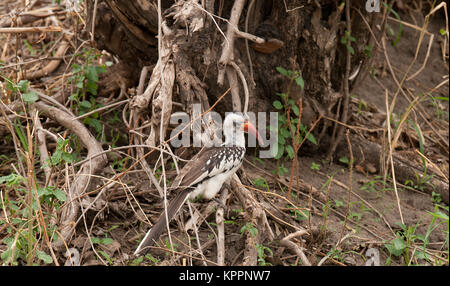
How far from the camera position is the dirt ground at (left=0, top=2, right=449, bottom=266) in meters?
2.84

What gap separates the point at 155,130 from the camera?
2.92 m

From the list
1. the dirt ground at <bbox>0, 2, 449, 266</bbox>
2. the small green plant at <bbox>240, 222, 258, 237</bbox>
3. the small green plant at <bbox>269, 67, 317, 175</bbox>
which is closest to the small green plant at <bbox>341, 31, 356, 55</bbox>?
the small green plant at <bbox>269, 67, 317, 175</bbox>

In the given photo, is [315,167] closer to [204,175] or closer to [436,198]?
[436,198]

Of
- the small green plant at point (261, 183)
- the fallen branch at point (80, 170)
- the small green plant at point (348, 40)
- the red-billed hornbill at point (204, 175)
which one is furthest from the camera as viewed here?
the small green plant at point (348, 40)

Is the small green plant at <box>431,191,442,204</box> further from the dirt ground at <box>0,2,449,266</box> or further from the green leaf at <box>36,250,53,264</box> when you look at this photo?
the green leaf at <box>36,250,53,264</box>

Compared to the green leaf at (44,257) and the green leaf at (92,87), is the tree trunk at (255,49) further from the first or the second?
the green leaf at (44,257)

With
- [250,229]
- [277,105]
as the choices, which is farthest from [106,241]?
[277,105]

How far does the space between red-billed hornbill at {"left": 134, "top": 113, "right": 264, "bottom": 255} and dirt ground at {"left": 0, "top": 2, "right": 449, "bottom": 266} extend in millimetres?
143

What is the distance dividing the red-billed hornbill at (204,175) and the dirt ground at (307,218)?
14 cm

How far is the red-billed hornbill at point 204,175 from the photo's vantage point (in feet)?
8.67

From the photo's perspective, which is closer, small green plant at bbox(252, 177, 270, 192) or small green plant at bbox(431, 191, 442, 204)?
small green plant at bbox(252, 177, 270, 192)

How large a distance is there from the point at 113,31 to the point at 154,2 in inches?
21.0

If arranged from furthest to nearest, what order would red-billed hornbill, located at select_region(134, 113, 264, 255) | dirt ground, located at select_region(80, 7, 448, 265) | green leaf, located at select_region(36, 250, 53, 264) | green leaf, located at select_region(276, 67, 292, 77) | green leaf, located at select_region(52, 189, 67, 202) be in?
1. green leaf, located at select_region(276, 67, 292, 77)
2. dirt ground, located at select_region(80, 7, 448, 265)
3. red-billed hornbill, located at select_region(134, 113, 264, 255)
4. green leaf, located at select_region(52, 189, 67, 202)
5. green leaf, located at select_region(36, 250, 53, 264)

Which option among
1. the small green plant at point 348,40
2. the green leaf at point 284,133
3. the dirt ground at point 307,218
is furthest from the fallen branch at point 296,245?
the small green plant at point 348,40
